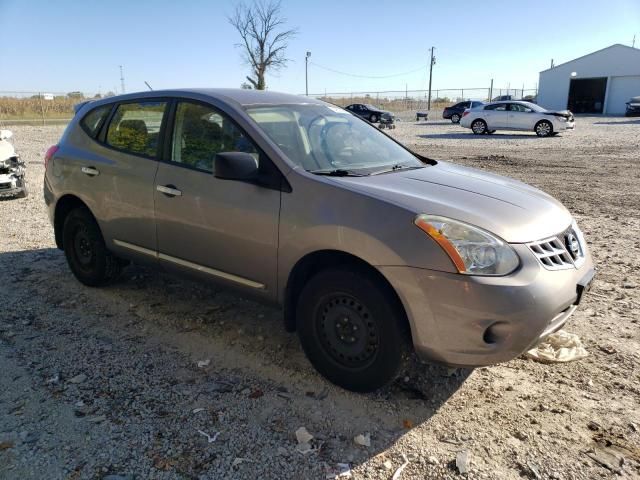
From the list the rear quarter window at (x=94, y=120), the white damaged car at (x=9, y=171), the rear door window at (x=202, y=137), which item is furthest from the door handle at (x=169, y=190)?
the white damaged car at (x=9, y=171)

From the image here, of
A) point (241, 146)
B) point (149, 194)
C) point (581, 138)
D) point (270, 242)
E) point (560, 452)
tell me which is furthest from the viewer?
point (581, 138)

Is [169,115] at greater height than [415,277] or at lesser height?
greater

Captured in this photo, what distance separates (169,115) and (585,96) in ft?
173

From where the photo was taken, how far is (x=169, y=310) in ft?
14.7

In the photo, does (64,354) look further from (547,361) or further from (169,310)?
(547,361)

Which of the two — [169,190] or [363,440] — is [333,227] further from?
[169,190]

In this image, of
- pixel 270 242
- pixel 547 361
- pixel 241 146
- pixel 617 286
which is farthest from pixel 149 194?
pixel 617 286

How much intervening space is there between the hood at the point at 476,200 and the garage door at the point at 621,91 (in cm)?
4887

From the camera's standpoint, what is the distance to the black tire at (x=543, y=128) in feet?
75.1

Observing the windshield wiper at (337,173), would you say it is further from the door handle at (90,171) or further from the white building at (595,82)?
the white building at (595,82)

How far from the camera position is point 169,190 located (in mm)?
3881

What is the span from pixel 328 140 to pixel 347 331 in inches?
58.8

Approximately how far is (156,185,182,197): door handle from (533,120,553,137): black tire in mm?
22619

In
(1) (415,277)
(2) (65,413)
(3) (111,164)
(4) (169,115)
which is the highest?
(4) (169,115)
